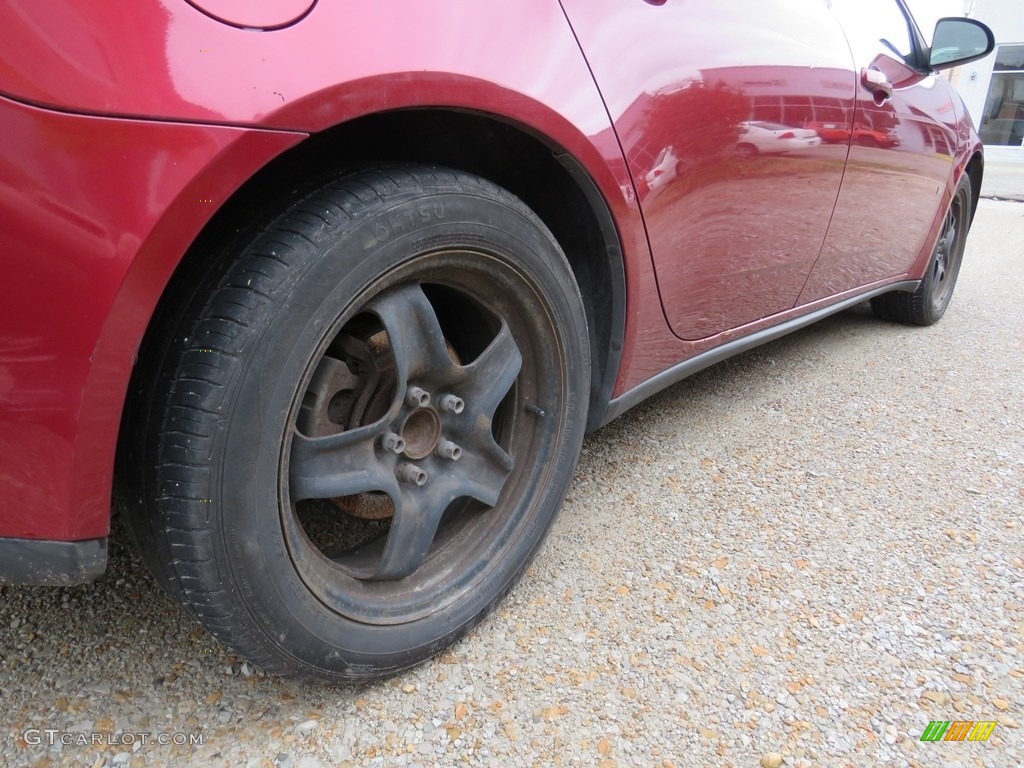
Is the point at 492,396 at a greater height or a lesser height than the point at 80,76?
lesser

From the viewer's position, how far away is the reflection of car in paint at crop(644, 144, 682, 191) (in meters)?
1.62

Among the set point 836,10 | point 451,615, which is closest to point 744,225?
point 836,10

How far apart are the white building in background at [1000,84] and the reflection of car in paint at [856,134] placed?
22206mm

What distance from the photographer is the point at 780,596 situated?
5.65 feet

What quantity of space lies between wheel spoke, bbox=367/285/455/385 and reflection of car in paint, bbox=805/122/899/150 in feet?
4.70

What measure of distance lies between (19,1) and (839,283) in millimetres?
2758

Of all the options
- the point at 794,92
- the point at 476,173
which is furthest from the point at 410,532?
the point at 794,92

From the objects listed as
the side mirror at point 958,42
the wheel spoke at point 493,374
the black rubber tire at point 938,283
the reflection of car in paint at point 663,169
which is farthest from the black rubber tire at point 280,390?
the black rubber tire at point 938,283

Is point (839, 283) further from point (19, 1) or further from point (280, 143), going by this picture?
point (19, 1)

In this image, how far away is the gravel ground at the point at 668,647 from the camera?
1.31 m

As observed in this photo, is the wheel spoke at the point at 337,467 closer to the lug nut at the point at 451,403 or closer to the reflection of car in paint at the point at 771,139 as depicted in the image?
the lug nut at the point at 451,403

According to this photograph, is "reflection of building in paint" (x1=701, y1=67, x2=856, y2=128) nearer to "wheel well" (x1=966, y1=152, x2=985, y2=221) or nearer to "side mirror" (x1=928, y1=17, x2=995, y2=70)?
"side mirror" (x1=928, y1=17, x2=995, y2=70)

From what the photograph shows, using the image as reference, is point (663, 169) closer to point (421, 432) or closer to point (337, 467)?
point (421, 432)

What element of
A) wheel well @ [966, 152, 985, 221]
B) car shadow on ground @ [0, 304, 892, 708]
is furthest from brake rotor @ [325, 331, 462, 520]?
wheel well @ [966, 152, 985, 221]
